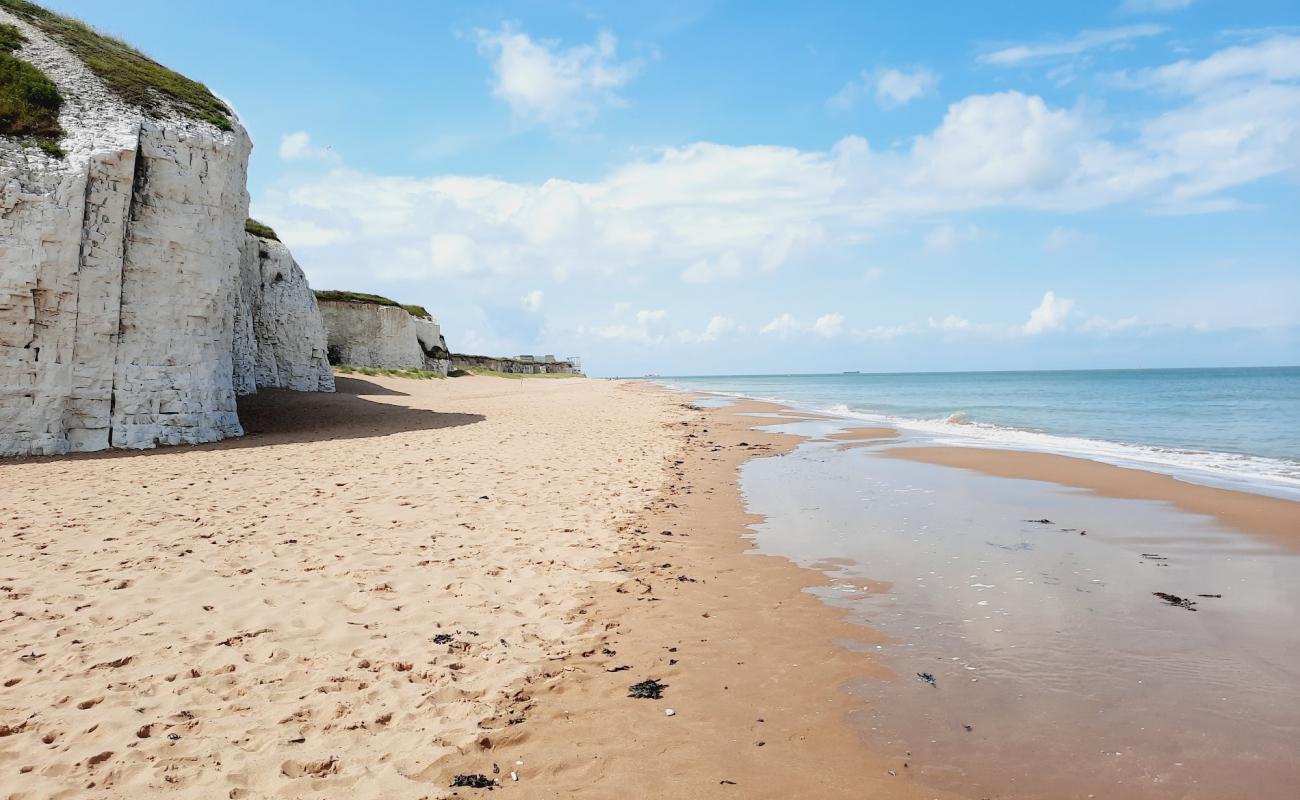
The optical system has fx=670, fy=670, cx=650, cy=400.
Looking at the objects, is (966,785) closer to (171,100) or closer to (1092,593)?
(1092,593)

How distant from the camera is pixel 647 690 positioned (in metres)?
4.55

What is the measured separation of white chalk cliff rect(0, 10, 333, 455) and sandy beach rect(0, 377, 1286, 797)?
4.47 metres

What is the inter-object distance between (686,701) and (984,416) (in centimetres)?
3261

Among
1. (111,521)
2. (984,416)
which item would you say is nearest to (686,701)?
(111,521)

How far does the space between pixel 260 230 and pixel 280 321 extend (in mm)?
5151

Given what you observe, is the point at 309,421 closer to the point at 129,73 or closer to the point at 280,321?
the point at 280,321

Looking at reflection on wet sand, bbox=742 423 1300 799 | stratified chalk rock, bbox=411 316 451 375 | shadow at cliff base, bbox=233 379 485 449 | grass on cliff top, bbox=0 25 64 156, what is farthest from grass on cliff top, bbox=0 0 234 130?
stratified chalk rock, bbox=411 316 451 375

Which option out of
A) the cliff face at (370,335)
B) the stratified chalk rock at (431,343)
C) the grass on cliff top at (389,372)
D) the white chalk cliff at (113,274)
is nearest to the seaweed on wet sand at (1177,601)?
the white chalk cliff at (113,274)

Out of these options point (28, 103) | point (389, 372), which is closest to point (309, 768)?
point (28, 103)

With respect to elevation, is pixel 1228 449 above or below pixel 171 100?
below

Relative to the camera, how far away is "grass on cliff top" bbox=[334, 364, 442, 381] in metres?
37.7

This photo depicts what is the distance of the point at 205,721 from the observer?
13.0 ft

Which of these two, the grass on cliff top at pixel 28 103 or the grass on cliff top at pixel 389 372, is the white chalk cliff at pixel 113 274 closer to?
the grass on cliff top at pixel 28 103

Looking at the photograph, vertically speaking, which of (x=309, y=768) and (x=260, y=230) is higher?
(x=260, y=230)
